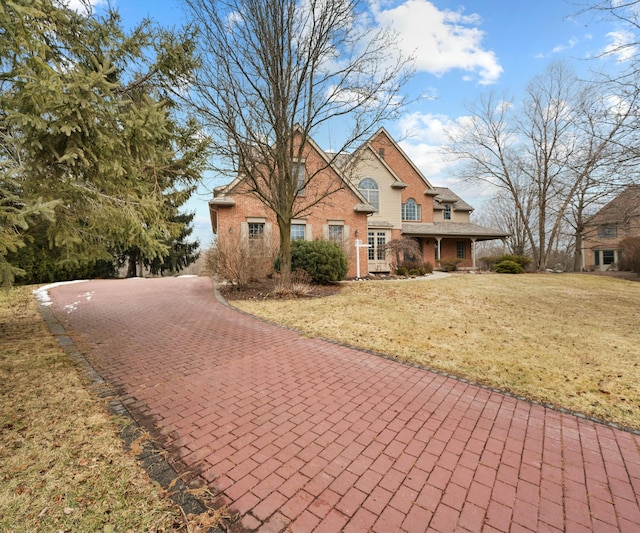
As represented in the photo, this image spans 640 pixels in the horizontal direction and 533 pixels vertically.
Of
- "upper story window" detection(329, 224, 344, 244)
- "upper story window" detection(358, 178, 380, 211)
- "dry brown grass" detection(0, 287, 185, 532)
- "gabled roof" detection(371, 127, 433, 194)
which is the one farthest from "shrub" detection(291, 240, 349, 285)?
"gabled roof" detection(371, 127, 433, 194)

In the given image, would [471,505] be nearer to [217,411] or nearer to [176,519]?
[176,519]

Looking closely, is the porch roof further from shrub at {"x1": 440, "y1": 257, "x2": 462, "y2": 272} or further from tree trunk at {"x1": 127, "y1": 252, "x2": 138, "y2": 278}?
tree trunk at {"x1": 127, "y1": 252, "x2": 138, "y2": 278}

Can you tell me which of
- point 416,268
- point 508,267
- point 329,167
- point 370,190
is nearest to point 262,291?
point 329,167

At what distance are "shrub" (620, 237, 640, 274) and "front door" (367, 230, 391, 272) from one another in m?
15.3

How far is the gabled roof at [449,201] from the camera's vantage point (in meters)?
27.9

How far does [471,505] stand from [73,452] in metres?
3.31

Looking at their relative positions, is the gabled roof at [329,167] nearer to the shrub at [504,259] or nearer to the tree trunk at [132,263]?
the shrub at [504,259]

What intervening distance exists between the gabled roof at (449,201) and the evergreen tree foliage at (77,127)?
2578 cm

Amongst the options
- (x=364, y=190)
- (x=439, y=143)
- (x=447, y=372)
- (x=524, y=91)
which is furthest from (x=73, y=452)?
(x=524, y=91)

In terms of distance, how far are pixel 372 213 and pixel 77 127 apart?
17533 mm

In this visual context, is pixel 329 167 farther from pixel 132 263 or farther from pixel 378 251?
pixel 132 263

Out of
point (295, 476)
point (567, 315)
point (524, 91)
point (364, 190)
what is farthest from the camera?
point (524, 91)

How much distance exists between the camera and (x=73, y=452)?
275 centimetres

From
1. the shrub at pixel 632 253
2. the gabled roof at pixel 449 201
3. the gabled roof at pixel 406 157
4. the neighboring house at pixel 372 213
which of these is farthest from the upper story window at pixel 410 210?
the shrub at pixel 632 253
